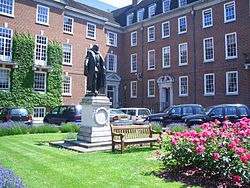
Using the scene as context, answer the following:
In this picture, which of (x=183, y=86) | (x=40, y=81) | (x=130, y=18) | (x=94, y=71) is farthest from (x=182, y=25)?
(x=94, y=71)

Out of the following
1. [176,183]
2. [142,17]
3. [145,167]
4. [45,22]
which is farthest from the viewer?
[142,17]

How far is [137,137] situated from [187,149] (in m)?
4.02

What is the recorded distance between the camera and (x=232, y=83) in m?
23.5

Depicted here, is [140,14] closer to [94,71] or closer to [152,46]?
[152,46]

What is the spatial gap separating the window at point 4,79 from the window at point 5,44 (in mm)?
1076

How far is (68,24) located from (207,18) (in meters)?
14.9

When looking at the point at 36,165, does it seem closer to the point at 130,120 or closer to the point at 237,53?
the point at 130,120

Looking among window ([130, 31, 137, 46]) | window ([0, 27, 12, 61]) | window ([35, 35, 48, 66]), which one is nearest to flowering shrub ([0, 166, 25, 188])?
window ([0, 27, 12, 61])

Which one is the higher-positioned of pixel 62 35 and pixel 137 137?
pixel 62 35

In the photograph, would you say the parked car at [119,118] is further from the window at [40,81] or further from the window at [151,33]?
the window at [151,33]

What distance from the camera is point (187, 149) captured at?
19.9ft

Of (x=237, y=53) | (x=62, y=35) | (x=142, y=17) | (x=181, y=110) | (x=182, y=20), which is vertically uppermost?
(x=142, y=17)

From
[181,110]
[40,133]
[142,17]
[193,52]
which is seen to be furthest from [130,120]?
[142,17]

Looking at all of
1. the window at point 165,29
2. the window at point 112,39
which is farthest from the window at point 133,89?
the window at point 165,29
